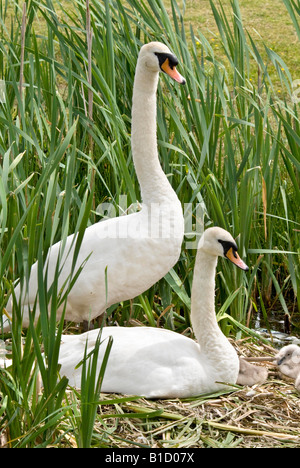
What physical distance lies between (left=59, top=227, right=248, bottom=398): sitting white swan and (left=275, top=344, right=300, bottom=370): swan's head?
0.96 feet

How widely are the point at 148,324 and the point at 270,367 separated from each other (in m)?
0.79

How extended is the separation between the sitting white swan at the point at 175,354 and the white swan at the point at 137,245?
0.19 m

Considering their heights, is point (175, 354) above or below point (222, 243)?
below

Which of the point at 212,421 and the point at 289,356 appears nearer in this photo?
the point at 212,421

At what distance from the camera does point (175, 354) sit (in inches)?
159

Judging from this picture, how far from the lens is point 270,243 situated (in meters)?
5.03

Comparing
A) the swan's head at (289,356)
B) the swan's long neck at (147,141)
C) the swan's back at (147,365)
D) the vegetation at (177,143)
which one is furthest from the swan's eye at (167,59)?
the swan's head at (289,356)

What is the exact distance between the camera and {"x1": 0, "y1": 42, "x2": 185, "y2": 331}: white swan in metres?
4.26

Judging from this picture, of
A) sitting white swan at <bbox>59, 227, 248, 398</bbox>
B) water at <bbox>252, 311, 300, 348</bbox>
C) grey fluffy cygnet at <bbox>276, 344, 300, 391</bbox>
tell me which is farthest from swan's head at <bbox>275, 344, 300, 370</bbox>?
water at <bbox>252, 311, 300, 348</bbox>

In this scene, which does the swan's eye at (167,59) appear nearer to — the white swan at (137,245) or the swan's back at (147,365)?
the white swan at (137,245)

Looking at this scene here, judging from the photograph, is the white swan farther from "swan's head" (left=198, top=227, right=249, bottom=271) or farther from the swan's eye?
"swan's head" (left=198, top=227, right=249, bottom=271)

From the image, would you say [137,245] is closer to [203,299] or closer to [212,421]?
[203,299]

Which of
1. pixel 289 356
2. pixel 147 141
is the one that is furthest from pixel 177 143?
pixel 289 356

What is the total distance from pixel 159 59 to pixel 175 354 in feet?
4.69
